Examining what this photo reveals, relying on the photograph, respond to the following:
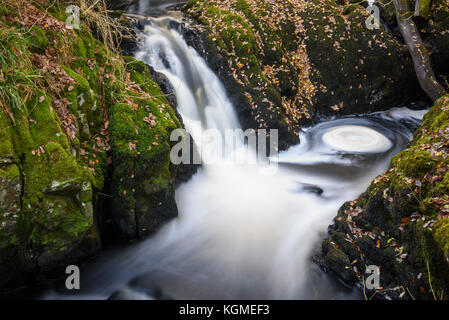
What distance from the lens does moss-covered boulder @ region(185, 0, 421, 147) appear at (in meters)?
7.95

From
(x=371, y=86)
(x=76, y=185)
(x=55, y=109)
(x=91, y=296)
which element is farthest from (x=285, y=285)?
(x=371, y=86)

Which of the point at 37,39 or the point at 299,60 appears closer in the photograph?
the point at 37,39

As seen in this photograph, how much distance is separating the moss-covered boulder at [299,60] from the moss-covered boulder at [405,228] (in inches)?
146

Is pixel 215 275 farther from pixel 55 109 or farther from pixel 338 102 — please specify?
pixel 338 102

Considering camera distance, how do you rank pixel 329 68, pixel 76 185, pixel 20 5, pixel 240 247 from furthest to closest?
pixel 329 68 < pixel 240 247 < pixel 20 5 < pixel 76 185

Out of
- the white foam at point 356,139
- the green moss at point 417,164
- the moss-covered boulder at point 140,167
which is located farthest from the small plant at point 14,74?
the white foam at point 356,139

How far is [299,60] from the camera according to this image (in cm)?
941

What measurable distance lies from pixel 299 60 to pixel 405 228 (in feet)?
22.3

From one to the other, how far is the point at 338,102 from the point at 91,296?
28.2 feet

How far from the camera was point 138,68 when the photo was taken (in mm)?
6039

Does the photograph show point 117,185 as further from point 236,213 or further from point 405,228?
point 405,228

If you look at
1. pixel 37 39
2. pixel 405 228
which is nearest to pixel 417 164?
pixel 405 228

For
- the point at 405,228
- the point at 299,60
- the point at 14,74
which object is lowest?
the point at 405,228

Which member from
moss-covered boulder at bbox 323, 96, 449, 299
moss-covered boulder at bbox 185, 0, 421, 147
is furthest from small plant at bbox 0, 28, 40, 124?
moss-covered boulder at bbox 323, 96, 449, 299
